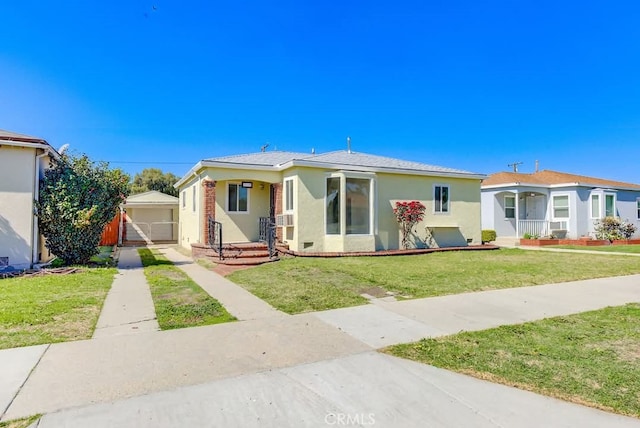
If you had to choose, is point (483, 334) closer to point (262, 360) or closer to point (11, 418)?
point (262, 360)

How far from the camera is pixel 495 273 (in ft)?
31.9

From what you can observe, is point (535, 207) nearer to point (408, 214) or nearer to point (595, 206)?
point (595, 206)

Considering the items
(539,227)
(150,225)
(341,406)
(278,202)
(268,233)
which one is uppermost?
(278,202)

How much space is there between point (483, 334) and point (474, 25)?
1384 cm

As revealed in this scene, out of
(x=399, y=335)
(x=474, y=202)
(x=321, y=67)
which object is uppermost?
(x=321, y=67)

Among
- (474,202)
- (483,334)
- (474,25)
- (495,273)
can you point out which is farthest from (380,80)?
Result: (483,334)

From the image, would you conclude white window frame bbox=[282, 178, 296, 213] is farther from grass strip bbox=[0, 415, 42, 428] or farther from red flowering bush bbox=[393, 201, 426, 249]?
grass strip bbox=[0, 415, 42, 428]

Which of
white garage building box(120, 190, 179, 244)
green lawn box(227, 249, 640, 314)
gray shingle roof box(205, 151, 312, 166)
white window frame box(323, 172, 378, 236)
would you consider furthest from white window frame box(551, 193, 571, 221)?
white garage building box(120, 190, 179, 244)

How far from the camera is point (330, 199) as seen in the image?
43.8ft

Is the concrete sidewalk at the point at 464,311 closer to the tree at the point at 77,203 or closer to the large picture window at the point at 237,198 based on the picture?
the tree at the point at 77,203

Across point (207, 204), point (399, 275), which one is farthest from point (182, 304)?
point (207, 204)

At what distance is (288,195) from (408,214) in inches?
192

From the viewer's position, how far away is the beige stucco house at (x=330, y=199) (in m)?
13.1

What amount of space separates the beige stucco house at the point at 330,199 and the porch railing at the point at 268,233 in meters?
0.34
